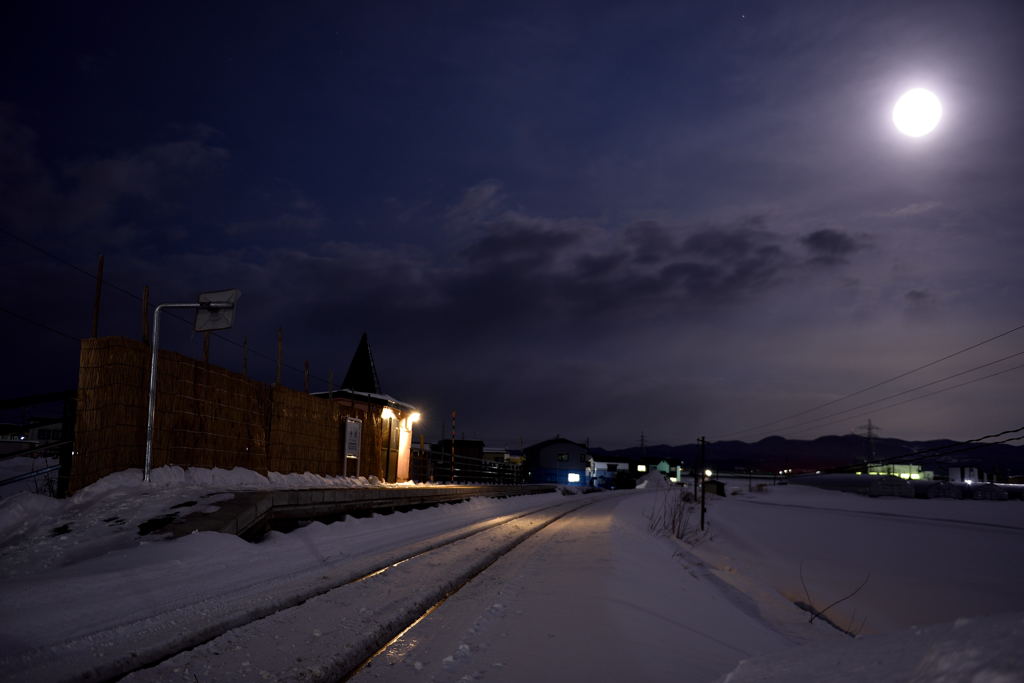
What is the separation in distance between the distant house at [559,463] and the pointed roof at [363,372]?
205 feet

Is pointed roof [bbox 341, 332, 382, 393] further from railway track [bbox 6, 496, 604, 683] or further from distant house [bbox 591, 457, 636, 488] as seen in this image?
distant house [bbox 591, 457, 636, 488]

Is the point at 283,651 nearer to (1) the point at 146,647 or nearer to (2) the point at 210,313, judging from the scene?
(1) the point at 146,647

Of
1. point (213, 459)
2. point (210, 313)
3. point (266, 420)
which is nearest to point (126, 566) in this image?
point (210, 313)

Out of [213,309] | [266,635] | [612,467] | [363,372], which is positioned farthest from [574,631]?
[612,467]

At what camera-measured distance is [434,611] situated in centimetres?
636

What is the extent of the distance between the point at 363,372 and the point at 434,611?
34.2 meters

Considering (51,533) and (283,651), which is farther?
(51,533)

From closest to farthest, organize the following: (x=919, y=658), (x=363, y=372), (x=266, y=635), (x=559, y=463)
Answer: (x=919, y=658) → (x=266, y=635) → (x=363, y=372) → (x=559, y=463)

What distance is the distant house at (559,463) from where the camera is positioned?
99.0 m

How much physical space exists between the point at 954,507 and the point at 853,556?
1312 inches

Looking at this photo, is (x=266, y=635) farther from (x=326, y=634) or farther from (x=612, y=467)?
(x=612, y=467)

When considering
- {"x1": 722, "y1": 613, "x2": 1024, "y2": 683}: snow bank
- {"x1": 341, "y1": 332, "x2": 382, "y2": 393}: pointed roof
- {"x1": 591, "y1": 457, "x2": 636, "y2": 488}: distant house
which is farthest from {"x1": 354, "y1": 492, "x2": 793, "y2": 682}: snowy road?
{"x1": 591, "y1": 457, "x2": 636, "y2": 488}: distant house

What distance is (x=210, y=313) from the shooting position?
12.4 metres

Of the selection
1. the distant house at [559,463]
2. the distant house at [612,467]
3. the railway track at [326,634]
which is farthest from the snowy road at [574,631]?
the distant house at [612,467]
